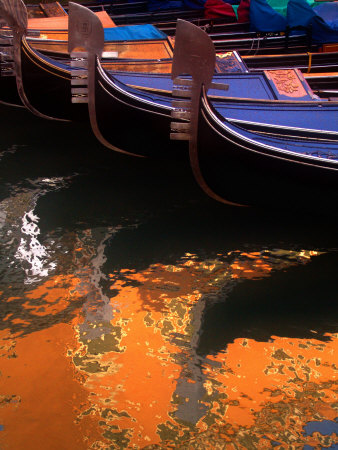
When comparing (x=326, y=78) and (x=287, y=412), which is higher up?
(x=326, y=78)

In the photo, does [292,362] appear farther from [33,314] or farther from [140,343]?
[33,314]

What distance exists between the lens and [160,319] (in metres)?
1.73

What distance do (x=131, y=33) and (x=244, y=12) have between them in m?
1.04

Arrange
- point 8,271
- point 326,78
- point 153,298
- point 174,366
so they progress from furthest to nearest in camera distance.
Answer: point 326,78
point 8,271
point 153,298
point 174,366

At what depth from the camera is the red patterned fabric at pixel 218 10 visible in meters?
4.20

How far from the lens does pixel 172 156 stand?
281cm

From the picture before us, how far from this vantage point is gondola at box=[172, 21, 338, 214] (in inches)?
77.3

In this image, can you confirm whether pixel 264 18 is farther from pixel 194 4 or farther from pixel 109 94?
pixel 109 94

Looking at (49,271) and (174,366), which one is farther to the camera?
(49,271)

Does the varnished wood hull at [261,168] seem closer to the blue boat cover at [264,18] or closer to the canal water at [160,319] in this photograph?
the canal water at [160,319]

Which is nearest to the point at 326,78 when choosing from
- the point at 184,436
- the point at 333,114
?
the point at 333,114

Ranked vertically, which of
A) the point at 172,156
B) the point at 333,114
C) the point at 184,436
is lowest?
the point at 184,436

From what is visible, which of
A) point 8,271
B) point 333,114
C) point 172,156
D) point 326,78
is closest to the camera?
point 8,271

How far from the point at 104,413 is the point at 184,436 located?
0.69 feet
